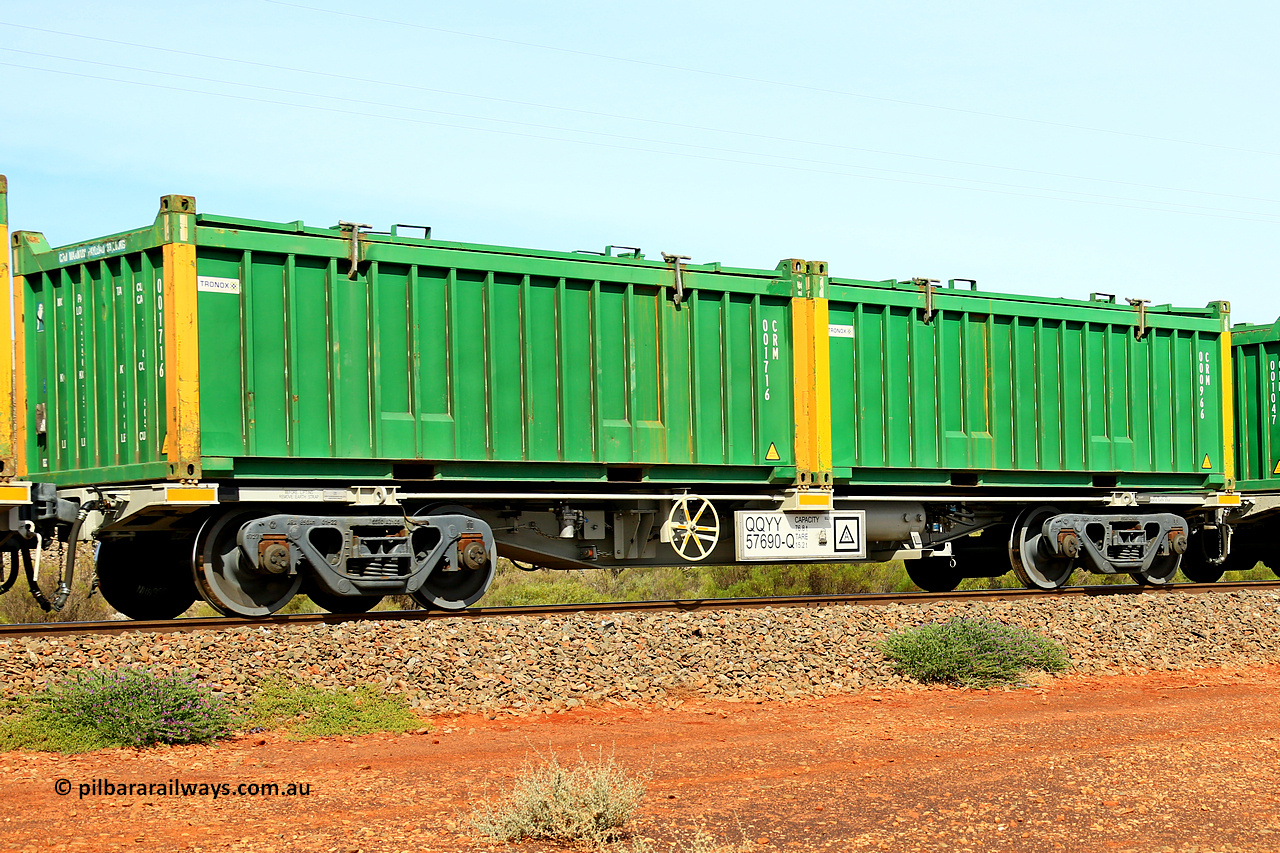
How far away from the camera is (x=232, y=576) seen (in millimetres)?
11633

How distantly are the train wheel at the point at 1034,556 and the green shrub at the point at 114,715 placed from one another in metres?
10.4

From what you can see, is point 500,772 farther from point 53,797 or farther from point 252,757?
point 53,797

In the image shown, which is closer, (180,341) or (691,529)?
(180,341)

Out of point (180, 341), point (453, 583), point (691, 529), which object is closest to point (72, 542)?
point (180, 341)

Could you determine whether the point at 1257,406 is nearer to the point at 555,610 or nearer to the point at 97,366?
the point at 555,610

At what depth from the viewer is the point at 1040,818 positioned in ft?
21.6

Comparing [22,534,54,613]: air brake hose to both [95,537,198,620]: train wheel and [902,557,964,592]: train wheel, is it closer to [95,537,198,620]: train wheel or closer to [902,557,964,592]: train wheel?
[95,537,198,620]: train wheel

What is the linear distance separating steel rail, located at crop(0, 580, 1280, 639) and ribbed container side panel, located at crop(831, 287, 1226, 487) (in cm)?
146

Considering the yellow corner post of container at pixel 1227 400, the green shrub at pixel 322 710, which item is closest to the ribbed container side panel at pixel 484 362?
the green shrub at pixel 322 710

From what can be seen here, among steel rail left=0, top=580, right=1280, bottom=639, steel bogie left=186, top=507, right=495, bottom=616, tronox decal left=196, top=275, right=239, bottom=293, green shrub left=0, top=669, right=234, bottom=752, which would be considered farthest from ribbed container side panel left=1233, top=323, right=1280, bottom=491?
green shrub left=0, top=669, right=234, bottom=752

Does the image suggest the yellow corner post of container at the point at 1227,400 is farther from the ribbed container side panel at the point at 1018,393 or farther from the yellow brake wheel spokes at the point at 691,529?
the yellow brake wheel spokes at the point at 691,529

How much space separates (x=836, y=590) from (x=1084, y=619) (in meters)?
8.16

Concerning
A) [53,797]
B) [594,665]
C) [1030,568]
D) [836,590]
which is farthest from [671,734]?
[836,590]

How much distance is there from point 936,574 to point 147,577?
10414mm
